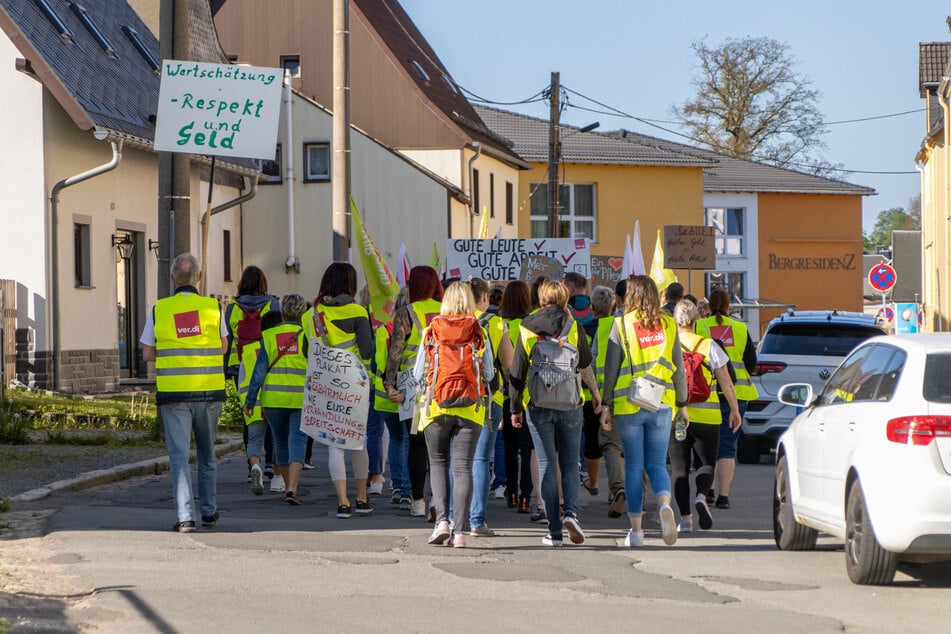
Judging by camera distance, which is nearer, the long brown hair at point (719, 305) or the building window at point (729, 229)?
the long brown hair at point (719, 305)

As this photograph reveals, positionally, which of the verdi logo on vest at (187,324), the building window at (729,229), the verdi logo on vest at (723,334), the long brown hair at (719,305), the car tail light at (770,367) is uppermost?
the building window at (729,229)

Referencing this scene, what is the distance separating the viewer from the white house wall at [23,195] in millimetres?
22531

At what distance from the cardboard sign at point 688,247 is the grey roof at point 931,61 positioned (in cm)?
2463

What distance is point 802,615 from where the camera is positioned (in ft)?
24.2

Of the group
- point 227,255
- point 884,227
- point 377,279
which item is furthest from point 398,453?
point 884,227

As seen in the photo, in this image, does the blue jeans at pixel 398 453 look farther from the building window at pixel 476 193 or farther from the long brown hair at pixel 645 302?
the building window at pixel 476 193

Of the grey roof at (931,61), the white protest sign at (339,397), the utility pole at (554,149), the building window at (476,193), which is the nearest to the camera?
the white protest sign at (339,397)

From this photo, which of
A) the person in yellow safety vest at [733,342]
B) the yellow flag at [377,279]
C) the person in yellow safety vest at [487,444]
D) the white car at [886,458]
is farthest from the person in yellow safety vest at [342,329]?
the yellow flag at [377,279]

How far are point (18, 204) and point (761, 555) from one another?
52.3 feet

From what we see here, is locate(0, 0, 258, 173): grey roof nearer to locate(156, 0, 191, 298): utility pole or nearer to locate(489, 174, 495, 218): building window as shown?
locate(156, 0, 191, 298): utility pole

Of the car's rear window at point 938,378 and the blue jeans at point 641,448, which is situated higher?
the car's rear window at point 938,378

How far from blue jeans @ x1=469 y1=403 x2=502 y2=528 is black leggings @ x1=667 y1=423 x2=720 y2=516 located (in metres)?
1.43

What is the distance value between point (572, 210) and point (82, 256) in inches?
1249

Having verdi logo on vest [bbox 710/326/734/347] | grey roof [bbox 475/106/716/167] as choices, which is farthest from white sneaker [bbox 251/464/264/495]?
grey roof [bbox 475/106/716/167]
